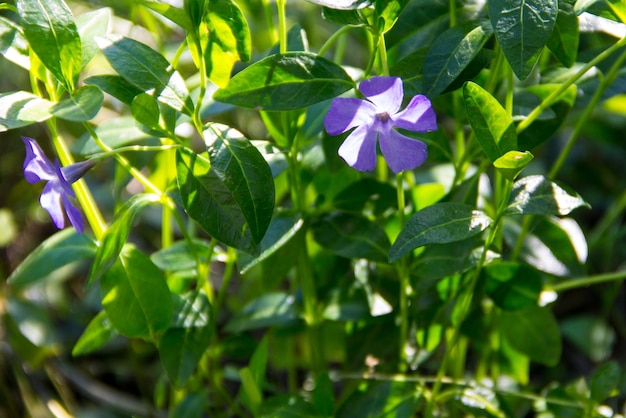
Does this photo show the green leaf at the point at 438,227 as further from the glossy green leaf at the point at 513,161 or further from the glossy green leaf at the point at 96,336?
the glossy green leaf at the point at 96,336

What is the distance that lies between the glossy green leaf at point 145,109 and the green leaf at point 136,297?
0.55ft

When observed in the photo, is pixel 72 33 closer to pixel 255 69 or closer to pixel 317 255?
pixel 255 69

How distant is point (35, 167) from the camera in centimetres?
63

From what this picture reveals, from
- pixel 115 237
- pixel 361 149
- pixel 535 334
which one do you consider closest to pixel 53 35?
pixel 115 237

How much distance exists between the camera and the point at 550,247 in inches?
33.7

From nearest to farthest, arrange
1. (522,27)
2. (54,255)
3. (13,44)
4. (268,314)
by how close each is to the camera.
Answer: (522,27) → (13,44) → (54,255) → (268,314)

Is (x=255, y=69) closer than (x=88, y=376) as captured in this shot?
Yes

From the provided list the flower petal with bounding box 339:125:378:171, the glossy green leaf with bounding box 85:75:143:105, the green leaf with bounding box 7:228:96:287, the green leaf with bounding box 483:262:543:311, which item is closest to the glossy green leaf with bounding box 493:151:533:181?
the flower petal with bounding box 339:125:378:171

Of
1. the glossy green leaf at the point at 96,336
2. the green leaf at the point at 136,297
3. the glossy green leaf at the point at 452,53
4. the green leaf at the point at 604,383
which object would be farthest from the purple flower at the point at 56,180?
Answer: the green leaf at the point at 604,383

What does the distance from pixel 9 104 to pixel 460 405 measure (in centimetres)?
58

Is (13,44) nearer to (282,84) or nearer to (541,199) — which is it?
(282,84)

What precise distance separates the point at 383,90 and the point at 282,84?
9 centimetres

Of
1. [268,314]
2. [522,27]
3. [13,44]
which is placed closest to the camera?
[522,27]

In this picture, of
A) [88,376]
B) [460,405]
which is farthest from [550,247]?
[88,376]
